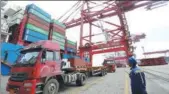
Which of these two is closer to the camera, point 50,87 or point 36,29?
point 50,87

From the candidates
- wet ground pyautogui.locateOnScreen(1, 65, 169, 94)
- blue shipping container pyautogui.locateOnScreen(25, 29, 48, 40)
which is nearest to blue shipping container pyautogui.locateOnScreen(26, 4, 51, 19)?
blue shipping container pyautogui.locateOnScreen(25, 29, 48, 40)

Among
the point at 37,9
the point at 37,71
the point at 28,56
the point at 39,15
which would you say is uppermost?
the point at 37,9

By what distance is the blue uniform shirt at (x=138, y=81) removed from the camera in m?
3.61

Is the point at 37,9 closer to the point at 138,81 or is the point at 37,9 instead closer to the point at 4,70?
the point at 4,70

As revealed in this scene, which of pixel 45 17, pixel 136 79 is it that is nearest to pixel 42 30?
pixel 45 17

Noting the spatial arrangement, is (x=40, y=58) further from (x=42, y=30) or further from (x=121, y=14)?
(x=121, y=14)

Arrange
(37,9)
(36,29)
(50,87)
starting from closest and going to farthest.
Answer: (50,87)
(36,29)
(37,9)

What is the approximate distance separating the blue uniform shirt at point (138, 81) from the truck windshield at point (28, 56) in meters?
4.03

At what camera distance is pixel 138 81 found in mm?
3635

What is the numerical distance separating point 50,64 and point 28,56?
1.00m

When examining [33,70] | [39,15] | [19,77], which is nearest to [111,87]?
[33,70]

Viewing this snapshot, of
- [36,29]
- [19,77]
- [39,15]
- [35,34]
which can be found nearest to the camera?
[19,77]

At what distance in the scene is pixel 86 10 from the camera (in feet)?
87.3

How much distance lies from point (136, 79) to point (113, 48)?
62.7 feet
